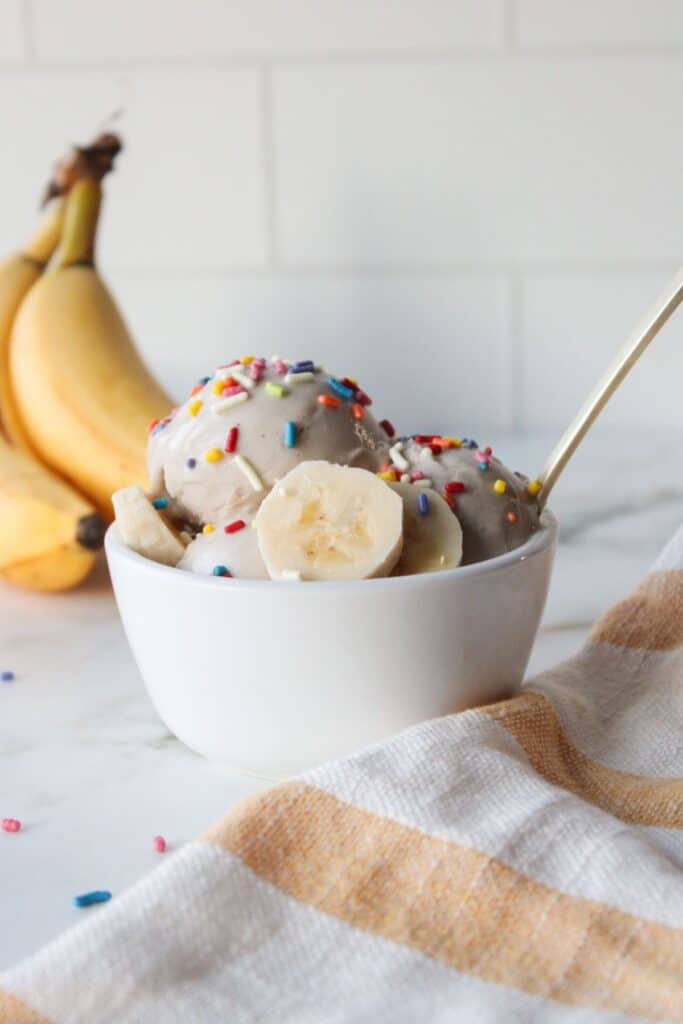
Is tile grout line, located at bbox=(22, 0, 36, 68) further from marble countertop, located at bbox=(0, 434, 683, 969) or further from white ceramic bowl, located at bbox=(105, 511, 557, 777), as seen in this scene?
white ceramic bowl, located at bbox=(105, 511, 557, 777)

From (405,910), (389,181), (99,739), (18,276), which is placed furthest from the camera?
(389,181)

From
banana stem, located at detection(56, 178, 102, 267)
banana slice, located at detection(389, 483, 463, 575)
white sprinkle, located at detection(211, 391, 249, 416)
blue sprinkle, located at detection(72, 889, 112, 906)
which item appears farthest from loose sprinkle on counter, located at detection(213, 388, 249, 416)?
banana stem, located at detection(56, 178, 102, 267)

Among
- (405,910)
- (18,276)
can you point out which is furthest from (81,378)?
(405,910)

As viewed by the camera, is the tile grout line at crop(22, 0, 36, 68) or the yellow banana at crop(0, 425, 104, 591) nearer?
the yellow banana at crop(0, 425, 104, 591)

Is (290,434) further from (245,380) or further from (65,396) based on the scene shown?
(65,396)

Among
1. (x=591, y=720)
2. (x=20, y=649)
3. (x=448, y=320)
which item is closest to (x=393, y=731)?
(x=591, y=720)

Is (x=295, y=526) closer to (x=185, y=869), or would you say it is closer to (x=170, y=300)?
(x=185, y=869)
